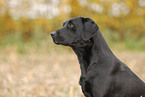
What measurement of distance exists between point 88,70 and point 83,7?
12763 millimetres

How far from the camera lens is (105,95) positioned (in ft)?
8.97

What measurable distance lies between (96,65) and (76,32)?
60 centimetres

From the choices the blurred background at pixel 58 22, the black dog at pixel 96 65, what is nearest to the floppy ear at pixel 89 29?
the black dog at pixel 96 65

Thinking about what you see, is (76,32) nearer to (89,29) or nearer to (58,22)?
(89,29)

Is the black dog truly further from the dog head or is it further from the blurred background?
→ the blurred background

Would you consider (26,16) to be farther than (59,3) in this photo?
Yes

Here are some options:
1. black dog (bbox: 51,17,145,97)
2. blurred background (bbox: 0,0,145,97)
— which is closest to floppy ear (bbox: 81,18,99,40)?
black dog (bbox: 51,17,145,97)

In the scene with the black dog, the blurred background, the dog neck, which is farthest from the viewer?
the blurred background

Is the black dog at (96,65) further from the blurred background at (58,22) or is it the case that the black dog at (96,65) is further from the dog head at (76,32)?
the blurred background at (58,22)

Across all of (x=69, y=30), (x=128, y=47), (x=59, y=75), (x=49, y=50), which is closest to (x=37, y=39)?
(x=49, y=50)

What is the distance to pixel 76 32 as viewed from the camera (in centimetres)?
309

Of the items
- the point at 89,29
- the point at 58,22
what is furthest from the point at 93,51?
the point at 58,22

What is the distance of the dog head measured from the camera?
297 centimetres

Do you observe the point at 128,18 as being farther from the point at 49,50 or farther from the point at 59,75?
the point at 59,75
